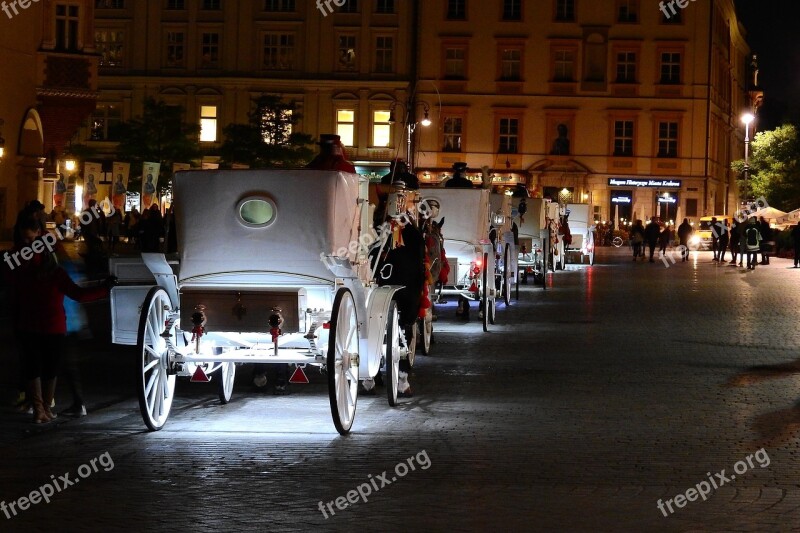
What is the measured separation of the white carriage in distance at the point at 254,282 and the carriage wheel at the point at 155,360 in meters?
0.01

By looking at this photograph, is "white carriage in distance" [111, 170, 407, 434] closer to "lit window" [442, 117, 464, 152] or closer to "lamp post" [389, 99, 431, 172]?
"lamp post" [389, 99, 431, 172]

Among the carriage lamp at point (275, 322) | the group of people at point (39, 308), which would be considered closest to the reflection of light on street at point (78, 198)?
the group of people at point (39, 308)

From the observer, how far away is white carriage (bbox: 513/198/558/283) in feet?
118

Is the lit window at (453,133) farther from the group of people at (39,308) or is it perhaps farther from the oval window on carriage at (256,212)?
the oval window on carriage at (256,212)

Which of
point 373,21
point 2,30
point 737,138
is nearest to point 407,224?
point 2,30

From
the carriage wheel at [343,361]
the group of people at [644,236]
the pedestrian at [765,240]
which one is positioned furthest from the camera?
the group of people at [644,236]

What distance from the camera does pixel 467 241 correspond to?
24219 millimetres

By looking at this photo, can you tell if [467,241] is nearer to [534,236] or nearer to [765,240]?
[534,236]

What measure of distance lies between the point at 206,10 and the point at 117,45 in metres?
6.09

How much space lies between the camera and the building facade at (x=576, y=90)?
264 ft

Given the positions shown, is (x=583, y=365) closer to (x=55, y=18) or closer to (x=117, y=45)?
(x=55, y=18)

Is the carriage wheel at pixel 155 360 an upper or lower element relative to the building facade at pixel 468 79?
lower

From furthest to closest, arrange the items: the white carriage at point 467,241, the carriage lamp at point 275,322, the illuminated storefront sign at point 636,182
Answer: the illuminated storefront sign at point 636,182, the white carriage at point 467,241, the carriage lamp at point 275,322

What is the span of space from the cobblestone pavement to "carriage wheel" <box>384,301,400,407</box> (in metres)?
Result: 0.28
